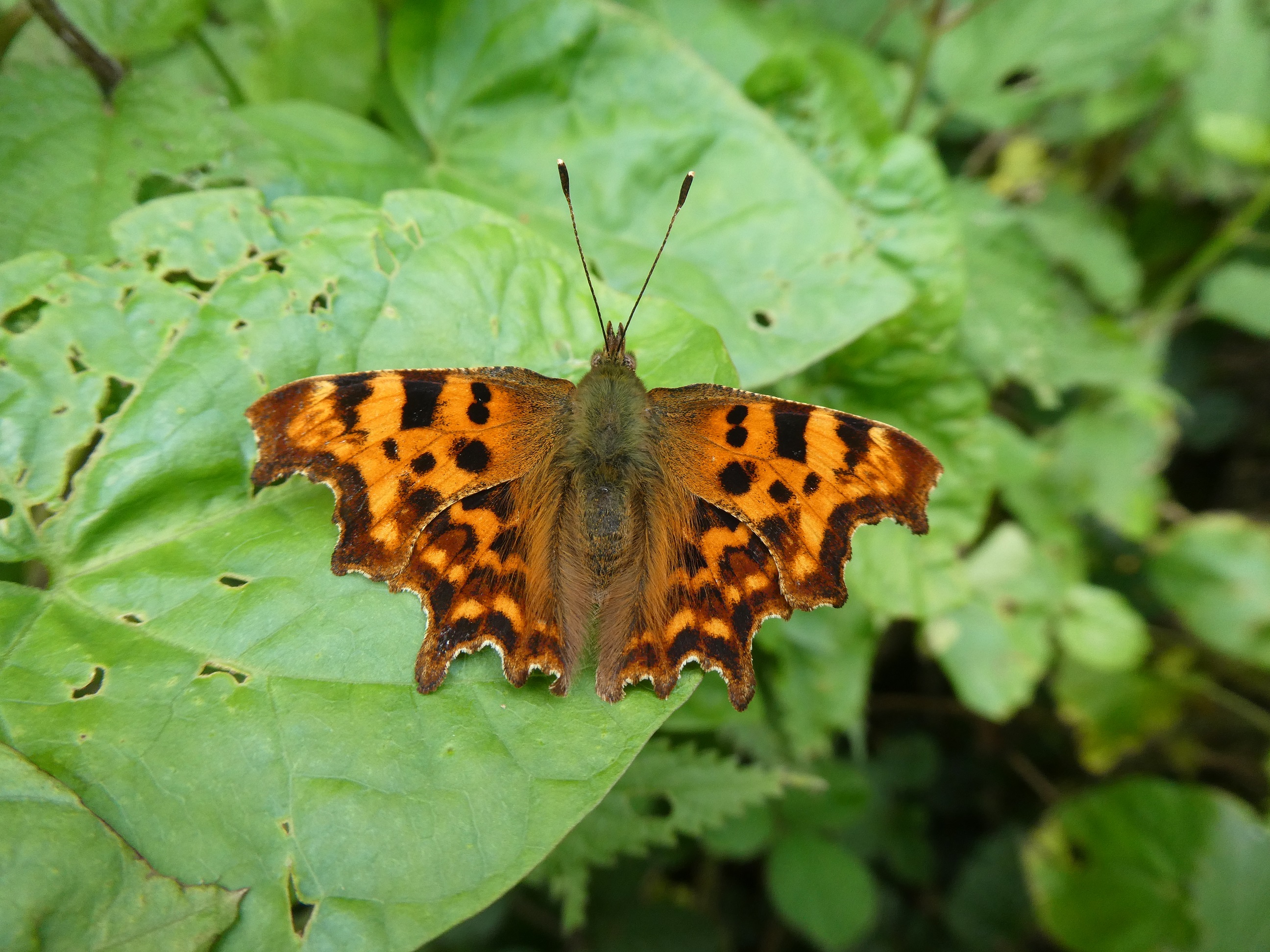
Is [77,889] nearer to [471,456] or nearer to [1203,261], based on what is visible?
[471,456]

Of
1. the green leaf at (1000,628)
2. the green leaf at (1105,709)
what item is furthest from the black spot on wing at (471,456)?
the green leaf at (1105,709)

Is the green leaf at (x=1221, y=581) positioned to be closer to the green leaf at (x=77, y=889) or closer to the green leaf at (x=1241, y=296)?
the green leaf at (x=1241, y=296)

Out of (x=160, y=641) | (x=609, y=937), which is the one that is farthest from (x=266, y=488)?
(x=609, y=937)

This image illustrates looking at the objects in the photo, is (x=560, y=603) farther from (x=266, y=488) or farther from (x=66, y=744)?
(x=66, y=744)

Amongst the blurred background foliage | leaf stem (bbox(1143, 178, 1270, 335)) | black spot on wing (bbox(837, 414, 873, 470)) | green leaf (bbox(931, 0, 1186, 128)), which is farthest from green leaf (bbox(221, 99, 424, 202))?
leaf stem (bbox(1143, 178, 1270, 335))

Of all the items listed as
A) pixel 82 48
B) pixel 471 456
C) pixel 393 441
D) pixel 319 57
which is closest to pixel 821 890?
pixel 471 456

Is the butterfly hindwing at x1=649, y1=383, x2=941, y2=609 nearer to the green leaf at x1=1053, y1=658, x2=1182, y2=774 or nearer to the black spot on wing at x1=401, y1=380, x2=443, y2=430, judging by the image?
the black spot on wing at x1=401, y1=380, x2=443, y2=430
